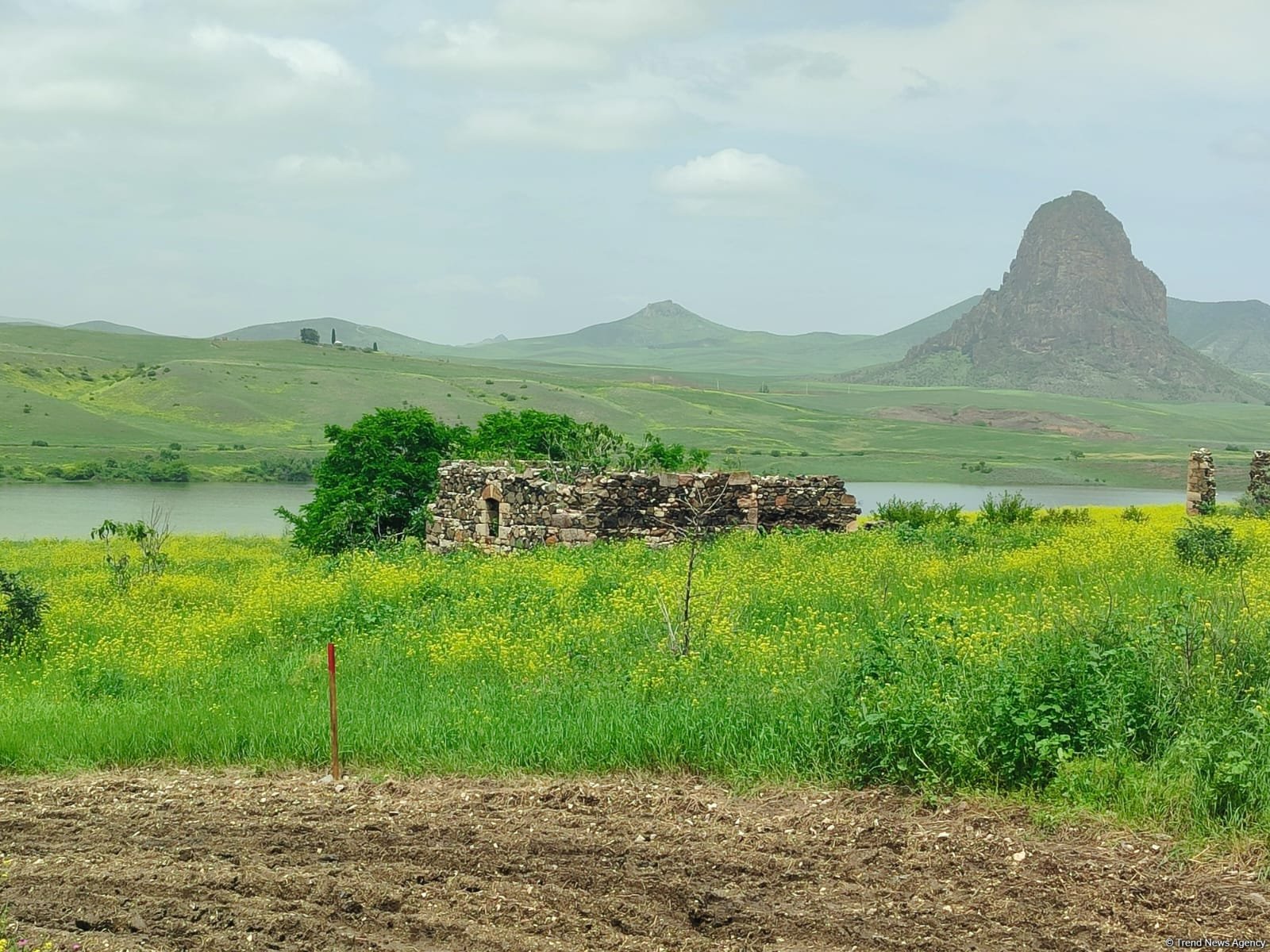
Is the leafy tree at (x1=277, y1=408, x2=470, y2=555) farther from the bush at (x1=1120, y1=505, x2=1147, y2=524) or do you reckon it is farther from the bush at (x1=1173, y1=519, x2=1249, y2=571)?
the bush at (x1=1120, y1=505, x2=1147, y2=524)

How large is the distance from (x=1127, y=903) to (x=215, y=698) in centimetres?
773

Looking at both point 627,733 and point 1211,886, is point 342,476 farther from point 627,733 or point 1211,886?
point 1211,886

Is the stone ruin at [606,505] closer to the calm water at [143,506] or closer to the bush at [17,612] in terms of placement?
the bush at [17,612]

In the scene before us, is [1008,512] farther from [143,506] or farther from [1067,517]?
[143,506]

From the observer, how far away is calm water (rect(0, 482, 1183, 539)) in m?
44.0

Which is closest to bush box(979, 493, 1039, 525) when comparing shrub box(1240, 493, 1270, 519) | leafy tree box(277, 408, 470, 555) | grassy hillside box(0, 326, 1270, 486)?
shrub box(1240, 493, 1270, 519)

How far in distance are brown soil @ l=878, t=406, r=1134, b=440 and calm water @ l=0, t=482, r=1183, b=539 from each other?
68797 mm

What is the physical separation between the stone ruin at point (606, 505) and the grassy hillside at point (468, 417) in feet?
166

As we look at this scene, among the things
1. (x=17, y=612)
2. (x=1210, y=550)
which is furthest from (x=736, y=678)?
(x=17, y=612)

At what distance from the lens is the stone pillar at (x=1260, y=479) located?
28.1m

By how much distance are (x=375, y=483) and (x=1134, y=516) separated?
18550mm

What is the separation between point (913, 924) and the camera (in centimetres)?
561

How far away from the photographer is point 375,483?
2681 centimetres

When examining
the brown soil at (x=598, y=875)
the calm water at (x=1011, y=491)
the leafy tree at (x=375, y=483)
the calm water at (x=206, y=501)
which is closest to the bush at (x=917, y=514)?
the calm water at (x=206, y=501)
